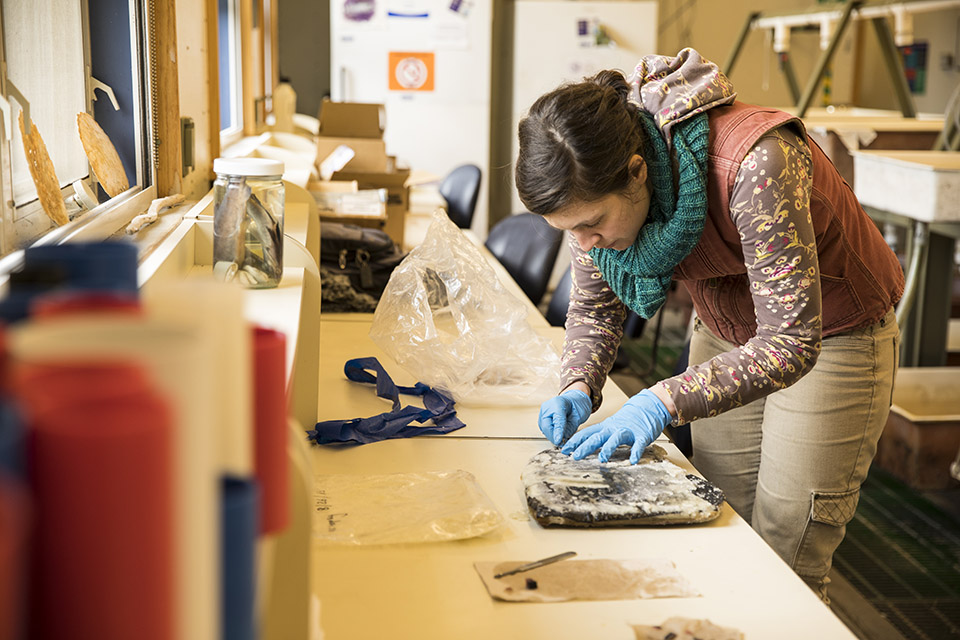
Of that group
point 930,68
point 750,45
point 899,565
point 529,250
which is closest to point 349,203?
point 529,250

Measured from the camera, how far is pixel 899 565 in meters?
2.49

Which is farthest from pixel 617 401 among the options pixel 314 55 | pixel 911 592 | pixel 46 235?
pixel 314 55

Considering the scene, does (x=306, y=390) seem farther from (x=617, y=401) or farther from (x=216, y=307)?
(x=216, y=307)

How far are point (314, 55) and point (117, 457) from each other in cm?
559

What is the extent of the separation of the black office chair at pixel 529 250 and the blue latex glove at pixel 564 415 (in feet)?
4.25

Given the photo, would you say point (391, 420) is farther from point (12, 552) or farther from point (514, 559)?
point (12, 552)

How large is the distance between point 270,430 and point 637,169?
0.93 metres

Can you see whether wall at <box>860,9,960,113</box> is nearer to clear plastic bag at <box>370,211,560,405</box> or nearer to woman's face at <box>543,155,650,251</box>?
clear plastic bag at <box>370,211,560,405</box>

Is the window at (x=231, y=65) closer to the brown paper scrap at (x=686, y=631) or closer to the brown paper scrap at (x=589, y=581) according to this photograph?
the brown paper scrap at (x=589, y=581)

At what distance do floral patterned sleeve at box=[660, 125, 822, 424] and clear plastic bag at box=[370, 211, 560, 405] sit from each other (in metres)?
0.43

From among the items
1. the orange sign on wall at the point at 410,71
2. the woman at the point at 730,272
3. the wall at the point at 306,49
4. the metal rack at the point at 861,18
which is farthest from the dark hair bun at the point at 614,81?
the wall at the point at 306,49

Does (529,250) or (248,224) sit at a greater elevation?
(248,224)

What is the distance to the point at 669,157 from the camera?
1.36 m

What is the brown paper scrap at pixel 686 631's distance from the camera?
3.08ft
